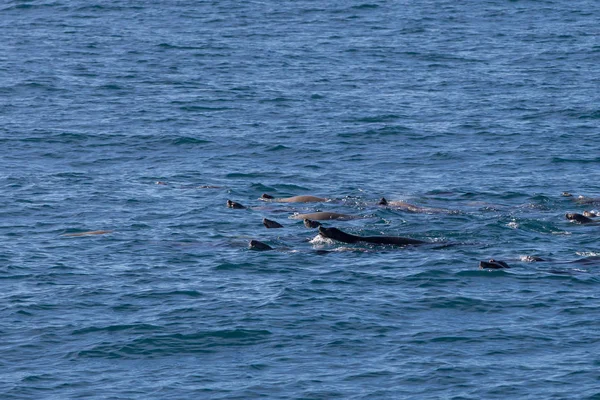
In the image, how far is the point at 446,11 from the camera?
63.6 metres

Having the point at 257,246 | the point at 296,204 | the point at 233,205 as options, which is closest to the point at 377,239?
the point at 257,246

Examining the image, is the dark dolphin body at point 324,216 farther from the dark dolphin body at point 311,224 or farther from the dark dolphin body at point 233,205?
the dark dolphin body at point 233,205

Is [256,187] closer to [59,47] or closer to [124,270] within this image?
[124,270]

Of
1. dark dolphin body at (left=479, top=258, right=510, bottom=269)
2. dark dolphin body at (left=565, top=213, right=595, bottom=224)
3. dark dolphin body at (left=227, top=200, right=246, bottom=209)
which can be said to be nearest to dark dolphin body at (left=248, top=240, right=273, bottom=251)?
dark dolphin body at (left=227, top=200, right=246, bottom=209)

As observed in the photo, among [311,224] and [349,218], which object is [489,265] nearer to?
[311,224]

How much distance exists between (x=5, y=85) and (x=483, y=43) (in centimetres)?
2192

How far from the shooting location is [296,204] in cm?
3106

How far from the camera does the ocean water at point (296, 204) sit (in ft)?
63.8

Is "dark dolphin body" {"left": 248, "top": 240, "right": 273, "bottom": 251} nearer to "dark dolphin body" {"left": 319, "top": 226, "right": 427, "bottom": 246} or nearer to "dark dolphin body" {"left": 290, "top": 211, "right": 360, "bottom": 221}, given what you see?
"dark dolphin body" {"left": 319, "top": 226, "right": 427, "bottom": 246}

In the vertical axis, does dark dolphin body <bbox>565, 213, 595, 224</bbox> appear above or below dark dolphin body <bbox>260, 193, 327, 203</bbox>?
below

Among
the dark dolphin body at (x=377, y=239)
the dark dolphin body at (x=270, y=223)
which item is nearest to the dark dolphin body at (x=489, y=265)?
the dark dolphin body at (x=377, y=239)

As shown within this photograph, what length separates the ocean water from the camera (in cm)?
1945

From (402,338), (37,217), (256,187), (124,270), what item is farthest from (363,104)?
(402,338)

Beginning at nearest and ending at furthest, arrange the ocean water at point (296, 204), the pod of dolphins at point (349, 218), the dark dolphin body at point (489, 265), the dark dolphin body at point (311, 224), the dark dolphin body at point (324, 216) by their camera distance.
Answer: the ocean water at point (296, 204) → the dark dolphin body at point (489, 265) → the pod of dolphins at point (349, 218) → the dark dolphin body at point (311, 224) → the dark dolphin body at point (324, 216)
